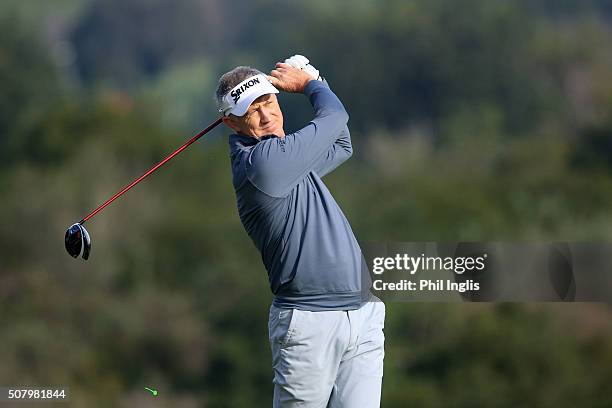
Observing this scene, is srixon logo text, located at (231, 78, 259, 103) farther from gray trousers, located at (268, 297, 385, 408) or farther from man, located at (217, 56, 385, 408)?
gray trousers, located at (268, 297, 385, 408)

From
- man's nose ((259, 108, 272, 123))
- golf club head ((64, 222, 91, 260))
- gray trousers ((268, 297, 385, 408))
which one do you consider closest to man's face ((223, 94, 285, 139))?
man's nose ((259, 108, 272, 123))

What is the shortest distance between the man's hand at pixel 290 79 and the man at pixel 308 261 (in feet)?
0.07

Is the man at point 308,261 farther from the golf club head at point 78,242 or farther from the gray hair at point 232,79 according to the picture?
the golf club head at point 78,242

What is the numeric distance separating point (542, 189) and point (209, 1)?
1557 centimetres

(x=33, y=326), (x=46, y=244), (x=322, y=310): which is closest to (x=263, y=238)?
(x=322, y=310)

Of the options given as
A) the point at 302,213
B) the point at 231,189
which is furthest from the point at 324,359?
the point at 231,189

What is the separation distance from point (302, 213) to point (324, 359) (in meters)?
0.40

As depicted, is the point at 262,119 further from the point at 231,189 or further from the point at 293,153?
the point at 231,189

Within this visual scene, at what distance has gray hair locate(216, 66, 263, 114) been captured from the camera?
3.52 meters

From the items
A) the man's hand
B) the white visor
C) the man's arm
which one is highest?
the man's hand

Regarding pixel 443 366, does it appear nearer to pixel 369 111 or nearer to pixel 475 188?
pixel 475 188

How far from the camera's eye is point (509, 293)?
746cm

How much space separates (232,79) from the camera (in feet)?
11.6

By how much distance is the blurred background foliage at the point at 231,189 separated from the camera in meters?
19.7
